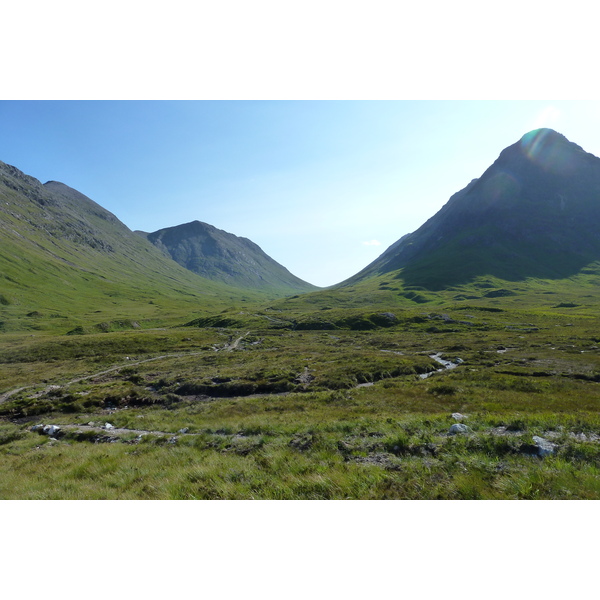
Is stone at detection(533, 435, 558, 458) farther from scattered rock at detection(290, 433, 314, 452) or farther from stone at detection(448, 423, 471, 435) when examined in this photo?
scattered rock at detection(290, 433, 314, 452)

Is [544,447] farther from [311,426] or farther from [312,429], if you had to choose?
[311,426]

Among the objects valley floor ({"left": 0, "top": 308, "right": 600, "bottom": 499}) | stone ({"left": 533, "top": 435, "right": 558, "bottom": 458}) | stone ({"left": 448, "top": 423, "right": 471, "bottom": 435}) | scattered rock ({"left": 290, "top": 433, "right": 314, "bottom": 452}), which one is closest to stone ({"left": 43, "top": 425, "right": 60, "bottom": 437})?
valley floor ({"left": 0, "top": 308, "right": 600, "bottom": 499})

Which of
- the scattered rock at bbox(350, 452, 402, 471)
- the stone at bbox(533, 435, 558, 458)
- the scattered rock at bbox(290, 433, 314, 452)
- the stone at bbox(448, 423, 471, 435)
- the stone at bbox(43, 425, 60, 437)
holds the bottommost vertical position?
the stone at bbox(43, 425, 60, 437)

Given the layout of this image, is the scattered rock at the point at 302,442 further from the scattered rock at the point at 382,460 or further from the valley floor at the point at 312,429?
the scattered rock at the point at 382,460

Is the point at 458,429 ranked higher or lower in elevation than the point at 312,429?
higher

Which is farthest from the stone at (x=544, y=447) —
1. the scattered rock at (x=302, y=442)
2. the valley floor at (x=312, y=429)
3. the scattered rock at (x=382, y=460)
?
the scattered rock at (x=302, y=442)

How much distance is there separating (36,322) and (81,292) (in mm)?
91100

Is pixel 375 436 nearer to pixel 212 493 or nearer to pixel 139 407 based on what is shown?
pixel 212 493

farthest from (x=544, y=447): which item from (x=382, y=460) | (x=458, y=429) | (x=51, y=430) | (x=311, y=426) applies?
(x=51, y=430)

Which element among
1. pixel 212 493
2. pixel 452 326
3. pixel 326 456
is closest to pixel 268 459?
pixel 326 456

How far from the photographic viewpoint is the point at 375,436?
13227mm

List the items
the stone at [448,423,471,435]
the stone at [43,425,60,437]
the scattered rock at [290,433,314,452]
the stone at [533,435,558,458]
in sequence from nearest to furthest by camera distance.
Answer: the stone at [533,435,558,458] < the scattered rock at [290,433,314,452] < the stone at [448,423,471,435] < the stone at [43,425,60,437]

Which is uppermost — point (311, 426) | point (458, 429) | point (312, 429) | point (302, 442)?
point (458, 429)

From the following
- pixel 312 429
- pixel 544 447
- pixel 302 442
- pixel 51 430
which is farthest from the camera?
pixel 51 430
